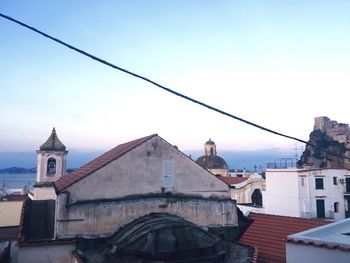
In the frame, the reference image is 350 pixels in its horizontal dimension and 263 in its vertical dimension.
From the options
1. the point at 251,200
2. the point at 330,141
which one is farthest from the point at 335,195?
the point at 330,141

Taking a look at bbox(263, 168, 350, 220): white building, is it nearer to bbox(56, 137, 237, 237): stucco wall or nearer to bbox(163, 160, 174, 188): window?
bbox(56, 137, 237, 237): stucco wall

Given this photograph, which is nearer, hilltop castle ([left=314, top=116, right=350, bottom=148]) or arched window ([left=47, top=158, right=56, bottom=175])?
arched window ([left=47, top=158, right=56, bottom=175])

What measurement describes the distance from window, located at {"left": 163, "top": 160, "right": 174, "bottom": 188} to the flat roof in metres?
9.45

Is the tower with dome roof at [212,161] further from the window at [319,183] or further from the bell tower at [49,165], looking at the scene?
the bell tower at [49,165]

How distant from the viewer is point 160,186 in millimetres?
17953

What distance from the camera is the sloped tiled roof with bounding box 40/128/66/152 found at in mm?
32969

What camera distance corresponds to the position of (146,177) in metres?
17.7

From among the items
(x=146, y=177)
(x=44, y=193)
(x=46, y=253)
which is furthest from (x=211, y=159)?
(x=46, y=253)

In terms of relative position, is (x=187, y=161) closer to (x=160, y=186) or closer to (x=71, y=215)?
(x=160, y=186)

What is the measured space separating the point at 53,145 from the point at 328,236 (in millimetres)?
29492

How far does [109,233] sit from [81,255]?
6.36 ft

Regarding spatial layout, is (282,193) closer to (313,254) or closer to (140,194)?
(140,194)

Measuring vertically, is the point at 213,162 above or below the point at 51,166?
above

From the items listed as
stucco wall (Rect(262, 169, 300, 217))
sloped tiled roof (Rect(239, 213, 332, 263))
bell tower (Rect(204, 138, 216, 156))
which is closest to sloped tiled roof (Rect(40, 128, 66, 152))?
sloped tiled roof (Rect(239, 213, 332, 263))
